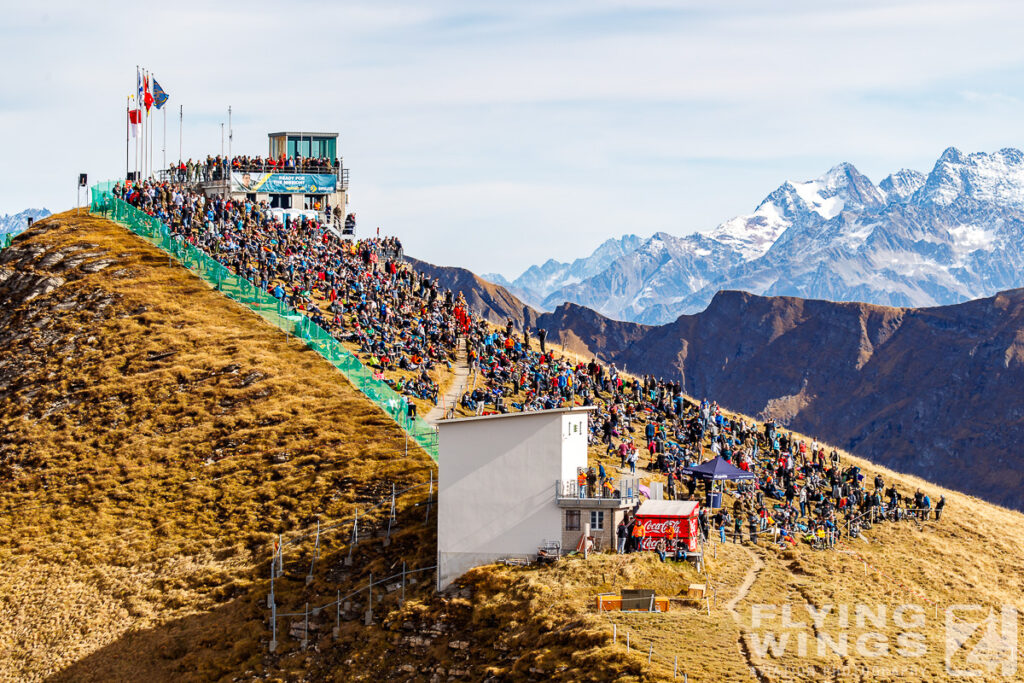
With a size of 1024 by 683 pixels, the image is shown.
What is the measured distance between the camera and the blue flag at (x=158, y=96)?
113812 millimetres

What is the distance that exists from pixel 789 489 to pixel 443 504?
19226 millimetres

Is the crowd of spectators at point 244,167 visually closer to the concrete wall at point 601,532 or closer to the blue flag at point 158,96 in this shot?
the blue flag at point 158,96

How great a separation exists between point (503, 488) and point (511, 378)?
2747 cm

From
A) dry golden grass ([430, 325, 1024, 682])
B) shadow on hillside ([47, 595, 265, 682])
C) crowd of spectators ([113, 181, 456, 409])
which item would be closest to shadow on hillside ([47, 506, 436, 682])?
shadow on hillside ([47, 595, 265, 682])

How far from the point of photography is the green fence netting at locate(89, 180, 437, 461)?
71562mm

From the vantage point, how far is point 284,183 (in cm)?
11550

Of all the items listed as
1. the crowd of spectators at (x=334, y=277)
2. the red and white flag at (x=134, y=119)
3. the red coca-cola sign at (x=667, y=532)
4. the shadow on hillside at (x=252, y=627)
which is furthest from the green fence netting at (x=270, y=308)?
the red coca-cola sign at (x=667, y=532)

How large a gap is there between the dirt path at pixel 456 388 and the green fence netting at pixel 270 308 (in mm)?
2072

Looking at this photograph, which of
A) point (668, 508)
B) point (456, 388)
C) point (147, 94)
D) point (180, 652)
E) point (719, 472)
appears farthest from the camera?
point (147, 94)

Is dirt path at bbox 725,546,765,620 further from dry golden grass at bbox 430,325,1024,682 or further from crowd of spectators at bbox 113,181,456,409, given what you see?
crowd of spectators at bbox 113,181,456,409

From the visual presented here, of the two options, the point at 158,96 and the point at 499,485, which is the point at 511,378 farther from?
the point at 158,96

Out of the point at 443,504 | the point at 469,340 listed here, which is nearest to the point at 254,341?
the point at 469,340

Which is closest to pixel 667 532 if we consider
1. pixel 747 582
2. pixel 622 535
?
pixel 622 535

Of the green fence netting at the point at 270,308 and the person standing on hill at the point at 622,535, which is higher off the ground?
the green fence netting at the point at 270,308
